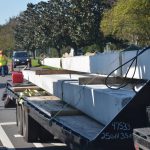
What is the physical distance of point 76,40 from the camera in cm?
5988

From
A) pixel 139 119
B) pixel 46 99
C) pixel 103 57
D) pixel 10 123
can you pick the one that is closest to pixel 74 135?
pixel 139 119

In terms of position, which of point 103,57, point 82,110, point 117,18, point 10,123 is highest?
point 117,18

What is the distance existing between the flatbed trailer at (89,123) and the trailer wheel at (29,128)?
2.12ft

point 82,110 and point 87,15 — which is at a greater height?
point 87,15

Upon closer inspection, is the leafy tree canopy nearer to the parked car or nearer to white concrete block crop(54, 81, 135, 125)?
the parked car

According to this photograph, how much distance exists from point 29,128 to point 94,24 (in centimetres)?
4849

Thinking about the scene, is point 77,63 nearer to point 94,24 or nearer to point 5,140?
point 5,140

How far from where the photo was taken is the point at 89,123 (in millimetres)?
6723

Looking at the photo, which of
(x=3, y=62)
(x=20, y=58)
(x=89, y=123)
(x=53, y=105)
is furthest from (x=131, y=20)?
(x=89, y=123)

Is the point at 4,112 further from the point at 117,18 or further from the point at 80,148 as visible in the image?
the point at 117,18

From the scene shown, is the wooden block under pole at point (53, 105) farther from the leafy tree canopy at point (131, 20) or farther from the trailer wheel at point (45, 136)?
the leafy tree canopy at point (131, 20)

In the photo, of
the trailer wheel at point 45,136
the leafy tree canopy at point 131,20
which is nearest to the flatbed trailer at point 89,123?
the trailer wheel at point 45,136

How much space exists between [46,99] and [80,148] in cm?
369

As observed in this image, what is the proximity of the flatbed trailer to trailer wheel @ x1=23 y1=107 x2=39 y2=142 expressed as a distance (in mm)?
646
